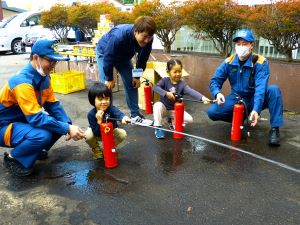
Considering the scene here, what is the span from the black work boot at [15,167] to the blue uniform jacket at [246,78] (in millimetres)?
2394

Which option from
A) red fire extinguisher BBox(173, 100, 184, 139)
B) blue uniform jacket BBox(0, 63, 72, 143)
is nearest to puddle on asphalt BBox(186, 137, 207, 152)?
red fire extinguisher BBox(173, 100, 184, 139)

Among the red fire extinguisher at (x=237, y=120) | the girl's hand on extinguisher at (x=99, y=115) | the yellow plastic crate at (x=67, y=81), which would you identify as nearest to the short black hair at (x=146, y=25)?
the girl's hand on extinguisher at (x=99, y=115)

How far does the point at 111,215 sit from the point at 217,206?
864mm

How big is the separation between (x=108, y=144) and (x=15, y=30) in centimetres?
1283

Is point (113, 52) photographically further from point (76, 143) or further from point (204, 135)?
point (204, 135)

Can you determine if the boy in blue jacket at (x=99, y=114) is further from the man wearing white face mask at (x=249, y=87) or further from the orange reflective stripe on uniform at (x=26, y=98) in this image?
the man wearing white face mask at (x=249, y=87)

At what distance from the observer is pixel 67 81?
265 inches

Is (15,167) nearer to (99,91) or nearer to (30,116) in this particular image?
(30,116)

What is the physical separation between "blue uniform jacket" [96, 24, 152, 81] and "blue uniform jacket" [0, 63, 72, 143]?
96cm

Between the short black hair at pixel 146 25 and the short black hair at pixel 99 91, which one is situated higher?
the short black hair at pixel 146 25

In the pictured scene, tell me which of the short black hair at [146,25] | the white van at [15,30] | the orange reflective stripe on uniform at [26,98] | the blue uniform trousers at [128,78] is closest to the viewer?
the orange reflective stripe on uniform at [26,98]

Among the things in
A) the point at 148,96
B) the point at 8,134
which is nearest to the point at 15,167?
the point at 8,134

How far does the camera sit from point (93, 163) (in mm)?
3422

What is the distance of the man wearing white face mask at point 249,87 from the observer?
148 inches
